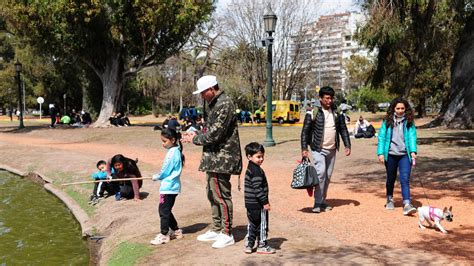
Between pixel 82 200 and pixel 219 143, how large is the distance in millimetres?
5251

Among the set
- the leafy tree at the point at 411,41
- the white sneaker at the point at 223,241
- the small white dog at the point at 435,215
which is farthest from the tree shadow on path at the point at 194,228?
the leafy tree at the point at 411,41

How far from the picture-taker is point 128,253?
18.4ft

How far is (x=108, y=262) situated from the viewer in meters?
5.64

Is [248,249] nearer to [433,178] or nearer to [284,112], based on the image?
[433,178]

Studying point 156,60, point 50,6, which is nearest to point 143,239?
point 50,6

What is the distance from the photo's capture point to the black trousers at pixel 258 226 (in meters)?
5.09

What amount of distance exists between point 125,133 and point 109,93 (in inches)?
247

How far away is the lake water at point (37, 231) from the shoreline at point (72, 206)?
8cm

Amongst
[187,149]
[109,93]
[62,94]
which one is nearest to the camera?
[187,149]

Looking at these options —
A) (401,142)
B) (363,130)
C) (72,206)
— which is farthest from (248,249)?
(363,130)

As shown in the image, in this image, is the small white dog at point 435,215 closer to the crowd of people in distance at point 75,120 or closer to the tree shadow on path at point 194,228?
the tree shadow on path at point 194,228

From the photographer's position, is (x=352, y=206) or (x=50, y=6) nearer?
(x=352, y=206)

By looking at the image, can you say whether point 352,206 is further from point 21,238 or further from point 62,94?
point 62,94

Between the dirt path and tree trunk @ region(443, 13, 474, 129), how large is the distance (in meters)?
9.37
